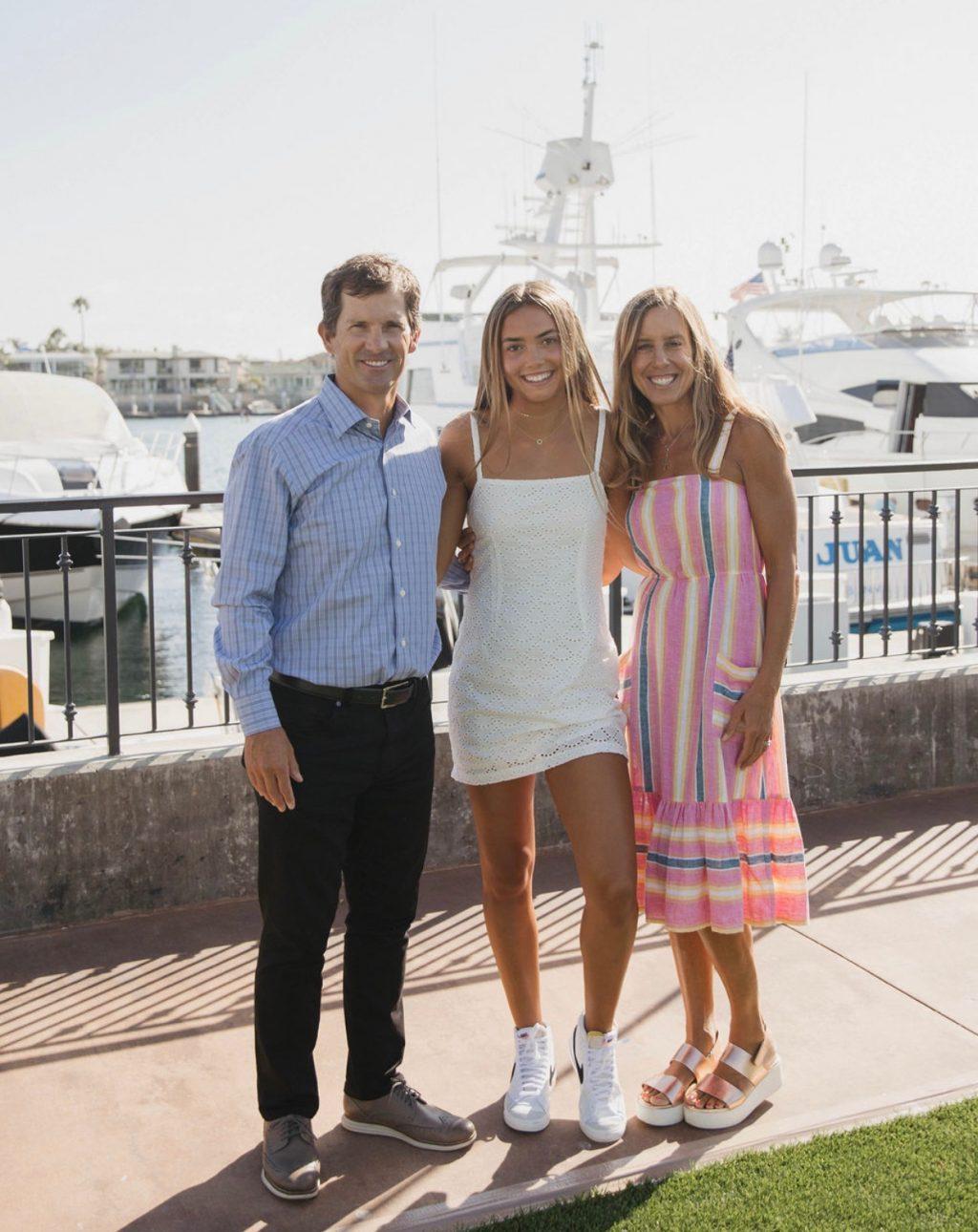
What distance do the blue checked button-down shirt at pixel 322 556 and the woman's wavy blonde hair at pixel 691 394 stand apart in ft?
1.91

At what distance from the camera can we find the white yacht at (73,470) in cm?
2294

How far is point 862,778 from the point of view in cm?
607

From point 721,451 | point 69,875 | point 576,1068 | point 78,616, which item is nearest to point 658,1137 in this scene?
point 576,1068

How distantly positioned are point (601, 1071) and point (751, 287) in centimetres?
3213

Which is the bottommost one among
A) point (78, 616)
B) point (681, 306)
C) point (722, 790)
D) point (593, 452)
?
point (78, 616)

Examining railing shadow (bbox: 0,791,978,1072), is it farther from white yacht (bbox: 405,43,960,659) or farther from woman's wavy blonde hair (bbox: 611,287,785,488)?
white yacht (bbox: 405,43,960,659)

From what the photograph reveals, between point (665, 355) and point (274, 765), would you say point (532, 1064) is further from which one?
point (665, 355)

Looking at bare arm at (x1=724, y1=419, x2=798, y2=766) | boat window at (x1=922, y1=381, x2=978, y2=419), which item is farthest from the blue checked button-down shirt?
boat window at (x1=922, y1=381, x2=978, y2=419)

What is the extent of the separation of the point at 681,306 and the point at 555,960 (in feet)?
7.60

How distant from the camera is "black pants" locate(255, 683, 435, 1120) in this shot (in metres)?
3.01

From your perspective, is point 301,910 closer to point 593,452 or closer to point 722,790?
point 722,790

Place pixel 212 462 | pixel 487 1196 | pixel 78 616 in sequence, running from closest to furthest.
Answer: pixel 487 1196 < pixel 78 616 < pixel 212 462

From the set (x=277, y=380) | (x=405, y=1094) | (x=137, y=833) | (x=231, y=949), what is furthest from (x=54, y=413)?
(x=277, y=380)

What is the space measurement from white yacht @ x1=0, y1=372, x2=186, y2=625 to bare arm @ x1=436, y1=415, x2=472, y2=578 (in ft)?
65.1
